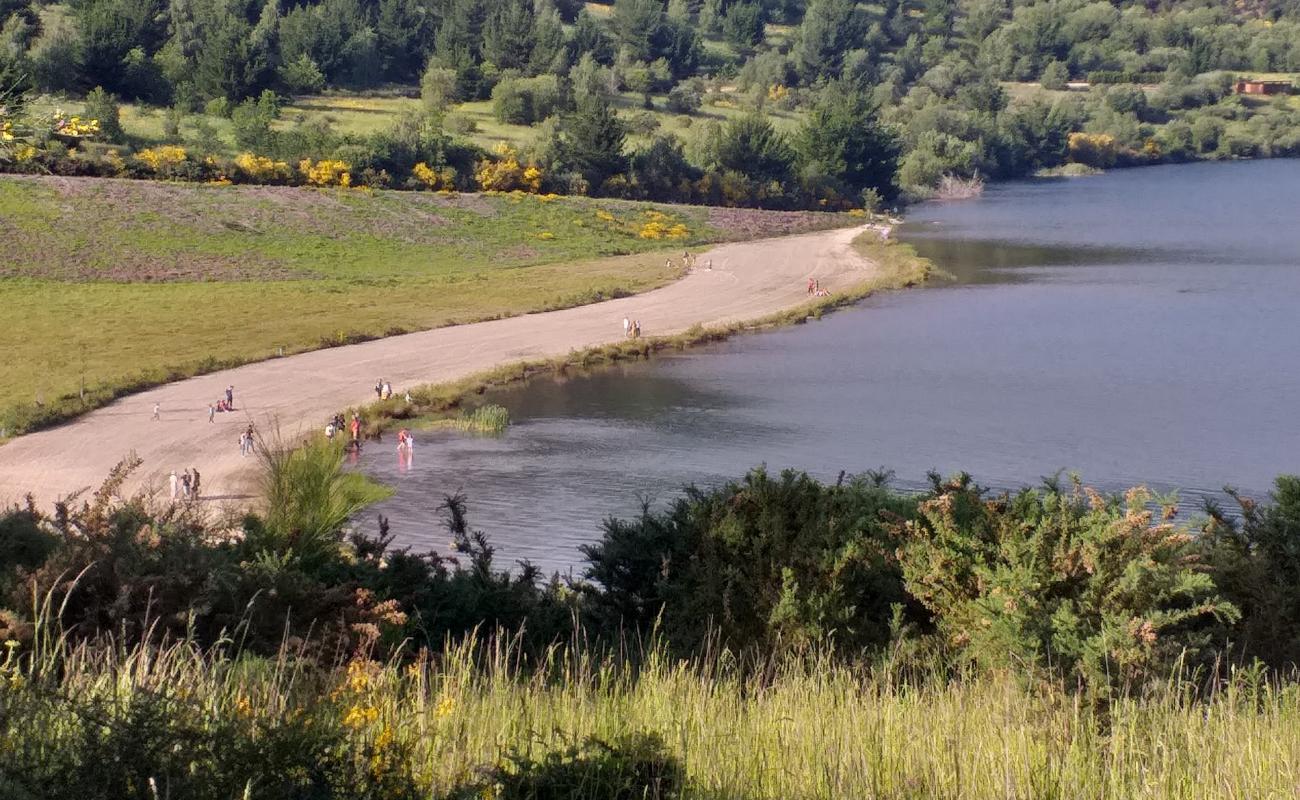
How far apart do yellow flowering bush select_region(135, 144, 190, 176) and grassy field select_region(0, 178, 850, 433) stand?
353 cm

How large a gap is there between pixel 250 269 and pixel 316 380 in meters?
21.5

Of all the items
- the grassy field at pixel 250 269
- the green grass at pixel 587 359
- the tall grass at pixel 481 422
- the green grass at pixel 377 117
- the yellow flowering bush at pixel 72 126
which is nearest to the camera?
the yellow flowering bush at pixel 72 126

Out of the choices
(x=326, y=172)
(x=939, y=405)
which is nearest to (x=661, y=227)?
(x=326, y=172)

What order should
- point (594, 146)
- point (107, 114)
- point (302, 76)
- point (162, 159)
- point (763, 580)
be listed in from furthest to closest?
point (302, 76) → point (594, 146) → point (107, 114) → point (162, 159) → point (763, 580)

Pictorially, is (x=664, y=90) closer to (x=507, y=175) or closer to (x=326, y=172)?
(x=507, y=175)

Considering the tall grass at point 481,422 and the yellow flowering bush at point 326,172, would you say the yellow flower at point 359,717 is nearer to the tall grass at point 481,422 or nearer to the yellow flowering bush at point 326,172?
the tall grass at point 481,422

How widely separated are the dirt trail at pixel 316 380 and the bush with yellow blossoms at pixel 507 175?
2012cm

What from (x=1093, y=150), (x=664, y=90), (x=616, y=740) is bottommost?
(x=616, y=740)

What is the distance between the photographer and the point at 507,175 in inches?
3248

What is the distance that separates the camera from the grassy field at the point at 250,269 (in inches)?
1622

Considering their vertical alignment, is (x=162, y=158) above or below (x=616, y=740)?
above

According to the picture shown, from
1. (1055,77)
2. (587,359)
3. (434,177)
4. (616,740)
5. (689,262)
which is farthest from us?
(1055,77)

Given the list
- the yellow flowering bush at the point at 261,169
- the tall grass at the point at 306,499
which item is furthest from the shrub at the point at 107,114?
the tall grass at the point at 306,499

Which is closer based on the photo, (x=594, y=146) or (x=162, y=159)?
(x=162, y=159)
